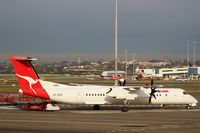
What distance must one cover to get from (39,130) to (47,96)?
38.7 feet

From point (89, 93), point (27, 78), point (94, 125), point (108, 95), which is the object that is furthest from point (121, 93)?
point (94, 125)

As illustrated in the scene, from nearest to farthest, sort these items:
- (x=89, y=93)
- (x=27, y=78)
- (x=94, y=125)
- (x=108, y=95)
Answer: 1. (x=94, y=125)
2. (x=27, y=78)
3. (x=89, y=93)
4. (x=108, y=95)

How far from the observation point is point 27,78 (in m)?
33.2

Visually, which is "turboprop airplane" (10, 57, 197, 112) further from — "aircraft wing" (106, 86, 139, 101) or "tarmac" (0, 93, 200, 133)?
"tarmac" (0, 93, 200, 133)

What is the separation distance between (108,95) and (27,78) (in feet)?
29.1

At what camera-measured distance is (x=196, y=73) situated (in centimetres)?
15800

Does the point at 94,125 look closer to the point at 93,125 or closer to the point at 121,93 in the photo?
the point at 93,125

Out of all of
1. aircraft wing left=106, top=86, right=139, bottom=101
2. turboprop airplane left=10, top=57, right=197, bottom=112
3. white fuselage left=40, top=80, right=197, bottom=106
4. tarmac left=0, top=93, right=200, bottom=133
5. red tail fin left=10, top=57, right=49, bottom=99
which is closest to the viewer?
tarmac left=0, top=93, right=200, bottom=133

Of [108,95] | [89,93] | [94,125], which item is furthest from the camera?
[108,95]

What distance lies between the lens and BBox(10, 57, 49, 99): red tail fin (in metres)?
32.9

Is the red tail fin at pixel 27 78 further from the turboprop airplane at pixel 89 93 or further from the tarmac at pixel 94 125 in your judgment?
the tarmac at pixel 94 125

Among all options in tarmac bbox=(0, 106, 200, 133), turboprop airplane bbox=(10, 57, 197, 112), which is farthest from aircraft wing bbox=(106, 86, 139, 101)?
tarmac bbox=(0, 106, 200, 133)

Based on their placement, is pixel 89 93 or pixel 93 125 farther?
pixel 89 93

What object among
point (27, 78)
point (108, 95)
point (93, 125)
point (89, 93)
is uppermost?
point (27, 78)
